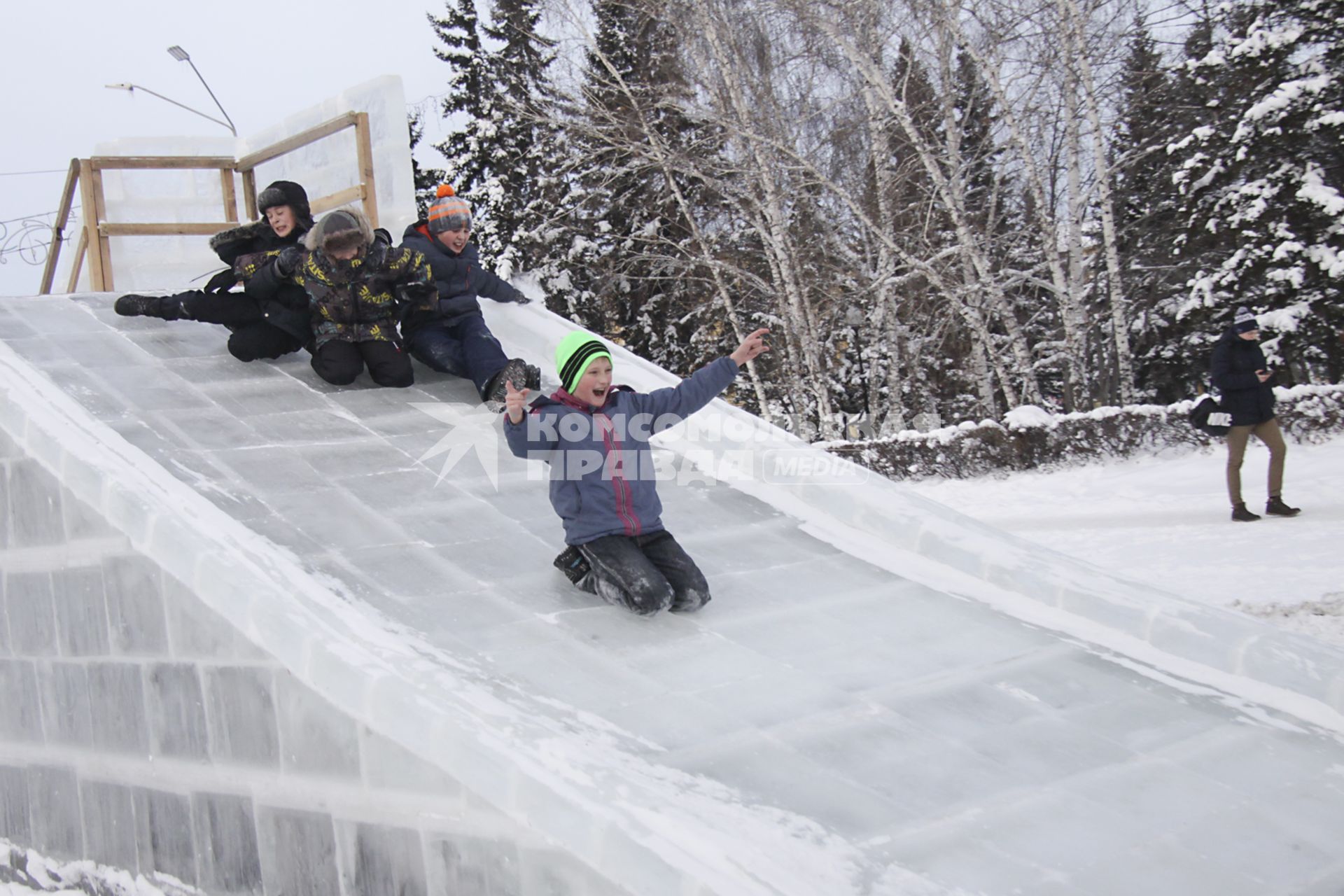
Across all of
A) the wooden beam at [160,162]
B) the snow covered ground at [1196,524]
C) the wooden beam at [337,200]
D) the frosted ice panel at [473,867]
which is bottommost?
the snow covered ground at [1196,524]

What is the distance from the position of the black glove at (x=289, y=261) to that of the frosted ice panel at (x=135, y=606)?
7.11 ft

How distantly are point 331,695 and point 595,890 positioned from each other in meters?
0.87

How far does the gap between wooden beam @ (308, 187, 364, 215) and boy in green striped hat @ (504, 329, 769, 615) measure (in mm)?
3874

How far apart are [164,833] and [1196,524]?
20.6 ft

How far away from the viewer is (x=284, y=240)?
5539 mm

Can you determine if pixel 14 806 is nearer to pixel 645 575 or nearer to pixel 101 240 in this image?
pixel 645 575

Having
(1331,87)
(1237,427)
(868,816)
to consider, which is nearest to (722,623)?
(868,816)

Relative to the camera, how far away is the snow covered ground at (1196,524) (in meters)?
5.31

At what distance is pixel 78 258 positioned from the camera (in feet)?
28.1

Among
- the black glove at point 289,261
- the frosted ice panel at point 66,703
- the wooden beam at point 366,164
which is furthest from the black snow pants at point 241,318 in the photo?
the frosted ice panel at point 66,703

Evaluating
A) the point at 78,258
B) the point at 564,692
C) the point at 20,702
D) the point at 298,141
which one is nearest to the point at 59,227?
the point at 78,258

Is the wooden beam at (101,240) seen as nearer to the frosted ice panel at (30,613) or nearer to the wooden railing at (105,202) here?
the wooden railing at (105,202)

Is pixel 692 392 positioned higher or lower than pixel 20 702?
higher

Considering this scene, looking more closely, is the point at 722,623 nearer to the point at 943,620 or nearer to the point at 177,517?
the point at 943,620
